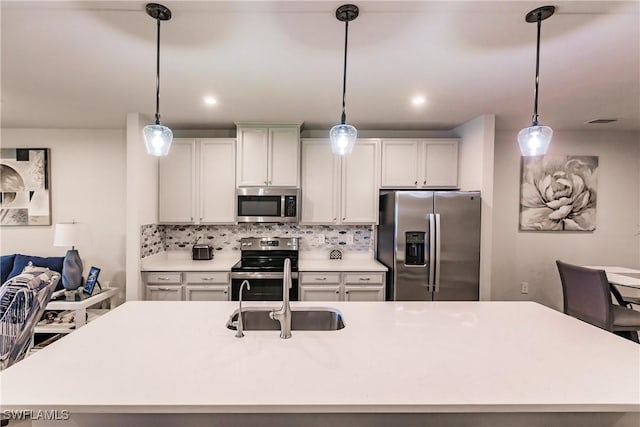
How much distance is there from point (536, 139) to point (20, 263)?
4.90 m

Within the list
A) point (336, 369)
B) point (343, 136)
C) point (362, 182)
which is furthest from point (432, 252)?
point (336, 369)

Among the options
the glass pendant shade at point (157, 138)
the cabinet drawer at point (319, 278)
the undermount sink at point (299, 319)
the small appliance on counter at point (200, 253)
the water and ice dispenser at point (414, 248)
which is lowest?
the cabinet drawer at point (319, 278)

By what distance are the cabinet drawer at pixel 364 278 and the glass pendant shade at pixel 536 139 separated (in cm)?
188

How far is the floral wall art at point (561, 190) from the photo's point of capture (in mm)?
3840

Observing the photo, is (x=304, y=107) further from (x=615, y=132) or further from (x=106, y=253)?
(x=615, y=132)

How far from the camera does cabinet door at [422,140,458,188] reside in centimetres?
362

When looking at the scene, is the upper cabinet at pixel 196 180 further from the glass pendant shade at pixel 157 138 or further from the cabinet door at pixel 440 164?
the cabinet door at pixel 440 164

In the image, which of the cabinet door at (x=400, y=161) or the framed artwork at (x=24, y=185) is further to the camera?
the framed artwork at (x=24, y=185)

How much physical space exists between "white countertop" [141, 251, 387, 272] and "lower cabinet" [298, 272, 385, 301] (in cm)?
8

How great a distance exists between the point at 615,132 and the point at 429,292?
3.19 metres

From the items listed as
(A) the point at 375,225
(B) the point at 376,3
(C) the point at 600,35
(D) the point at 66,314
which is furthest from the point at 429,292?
(D) the point at 66,314

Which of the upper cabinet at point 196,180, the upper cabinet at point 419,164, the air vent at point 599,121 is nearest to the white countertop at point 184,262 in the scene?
the upper cabinet at point 196,180

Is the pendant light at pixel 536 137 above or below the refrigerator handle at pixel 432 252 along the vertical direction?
above

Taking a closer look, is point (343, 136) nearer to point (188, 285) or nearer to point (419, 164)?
point (419, 164)
